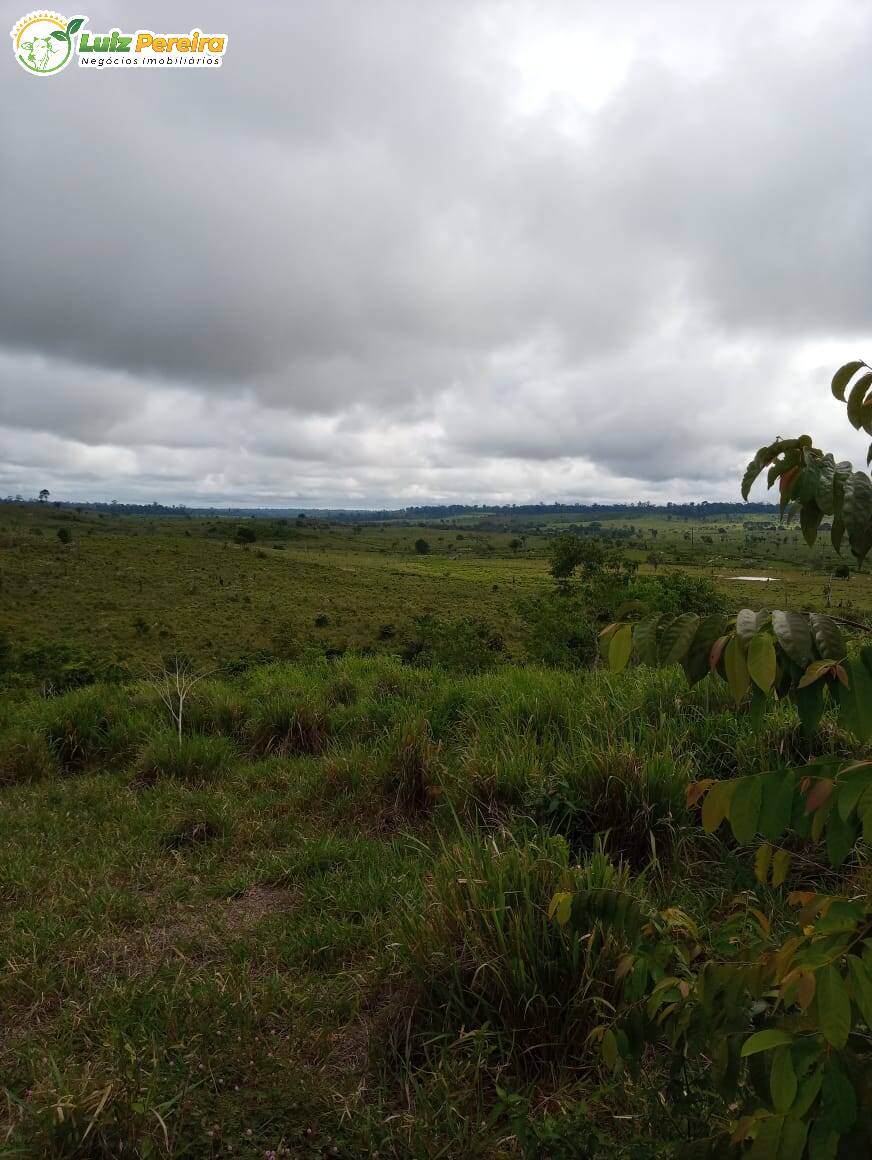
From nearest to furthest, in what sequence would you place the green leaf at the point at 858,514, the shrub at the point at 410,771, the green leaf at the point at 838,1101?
1. the green leaf at the point at 838,1101
2. the green leaf at the point at 858,514
3. the shrub at the point at 410,771

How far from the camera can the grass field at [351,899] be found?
2.51 meters

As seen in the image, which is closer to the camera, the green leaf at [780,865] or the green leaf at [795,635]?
the green leaf at [795,635]

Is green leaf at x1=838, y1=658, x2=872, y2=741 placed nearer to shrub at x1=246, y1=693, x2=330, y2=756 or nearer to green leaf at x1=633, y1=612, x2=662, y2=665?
green leaf at x1=633, y1=612, x2=662, y2=665

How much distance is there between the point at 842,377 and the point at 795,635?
2.85 ft

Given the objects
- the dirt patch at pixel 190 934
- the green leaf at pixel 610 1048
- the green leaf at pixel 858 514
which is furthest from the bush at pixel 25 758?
the green leaf at pixel 858 514

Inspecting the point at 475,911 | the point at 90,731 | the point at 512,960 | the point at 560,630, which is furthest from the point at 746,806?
the point at 560,630

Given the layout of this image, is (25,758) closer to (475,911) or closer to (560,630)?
(475,911)

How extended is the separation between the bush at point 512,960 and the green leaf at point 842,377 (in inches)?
80.3

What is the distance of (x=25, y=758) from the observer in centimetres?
700

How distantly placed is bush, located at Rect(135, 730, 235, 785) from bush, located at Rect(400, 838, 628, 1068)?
13.2 ft

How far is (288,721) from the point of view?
25.0 feet

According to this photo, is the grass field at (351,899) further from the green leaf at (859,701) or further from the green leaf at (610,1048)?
the green leaf at (859,701)

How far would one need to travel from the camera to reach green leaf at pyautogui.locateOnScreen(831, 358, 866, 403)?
181 centimetres

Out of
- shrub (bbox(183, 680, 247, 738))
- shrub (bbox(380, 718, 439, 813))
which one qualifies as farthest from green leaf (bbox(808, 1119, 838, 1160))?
shrub (bbox(183, 680, 247, 738))
